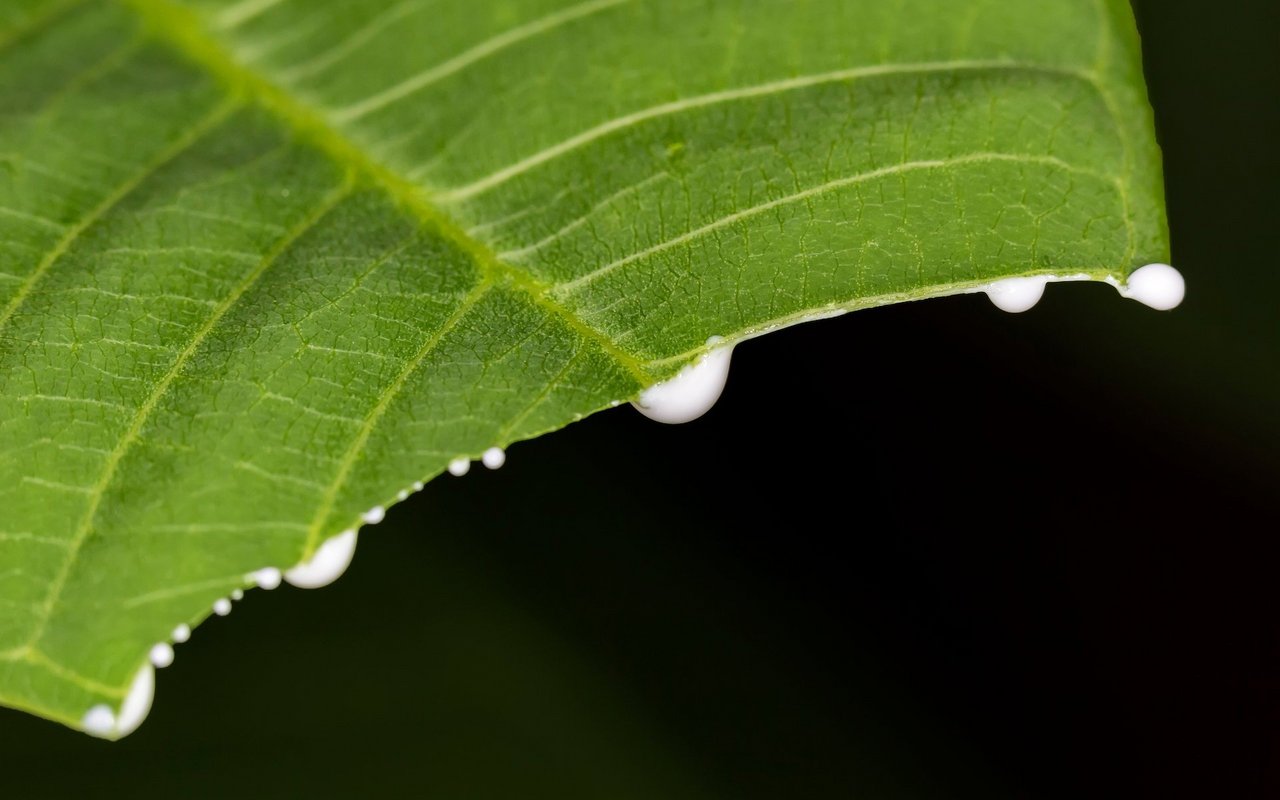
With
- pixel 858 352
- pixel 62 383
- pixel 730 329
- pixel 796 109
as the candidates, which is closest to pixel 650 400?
pixel 730 329

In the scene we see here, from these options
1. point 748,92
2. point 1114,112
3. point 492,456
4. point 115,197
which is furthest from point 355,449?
point 1114,112

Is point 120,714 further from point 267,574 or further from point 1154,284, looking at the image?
point 1154,284

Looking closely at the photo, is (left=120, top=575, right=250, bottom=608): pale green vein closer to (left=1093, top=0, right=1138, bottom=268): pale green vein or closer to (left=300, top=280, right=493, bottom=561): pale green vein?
(left=300, top=280, right=493, bottom=561): pale green vein

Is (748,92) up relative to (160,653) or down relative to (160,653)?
up

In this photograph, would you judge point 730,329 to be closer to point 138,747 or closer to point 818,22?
point 818,22

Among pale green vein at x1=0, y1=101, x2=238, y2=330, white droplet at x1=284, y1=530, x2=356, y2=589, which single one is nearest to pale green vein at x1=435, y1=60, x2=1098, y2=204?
pale green vein at x1=0, y1=101, x2=238, y2=330

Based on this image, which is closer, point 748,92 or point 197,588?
point 748,92

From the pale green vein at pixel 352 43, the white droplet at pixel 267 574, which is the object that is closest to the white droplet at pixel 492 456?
the white droplet at pixel 267 574

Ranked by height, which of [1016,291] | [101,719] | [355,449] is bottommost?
[101,719]
